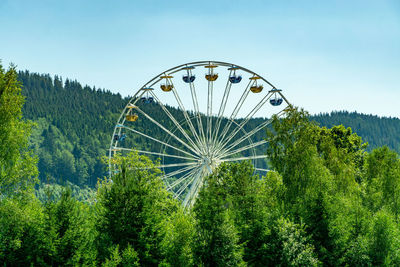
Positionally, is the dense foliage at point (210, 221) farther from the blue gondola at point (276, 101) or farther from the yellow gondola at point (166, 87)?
the yellow gondola at point (166, 87)

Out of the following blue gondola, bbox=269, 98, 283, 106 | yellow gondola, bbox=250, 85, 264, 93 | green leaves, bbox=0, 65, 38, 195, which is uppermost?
yellow gondola, bbox=250, 85, 264, 93

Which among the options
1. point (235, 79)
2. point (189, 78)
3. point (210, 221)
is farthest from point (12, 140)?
point (235, 79)

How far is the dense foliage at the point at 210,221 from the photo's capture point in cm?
3150

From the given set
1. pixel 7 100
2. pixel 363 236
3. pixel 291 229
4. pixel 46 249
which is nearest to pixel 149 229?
pixel 46 249

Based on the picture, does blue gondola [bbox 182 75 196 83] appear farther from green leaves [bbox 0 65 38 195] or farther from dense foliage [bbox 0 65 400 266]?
green leaves [bbox 0 65 38 195]

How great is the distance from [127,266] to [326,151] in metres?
26.5

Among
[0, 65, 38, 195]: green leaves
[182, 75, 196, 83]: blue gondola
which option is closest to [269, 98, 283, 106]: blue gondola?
[182, 75, 196, 83]: blue gondola

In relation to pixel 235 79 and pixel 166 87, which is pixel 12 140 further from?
pixel 235 79

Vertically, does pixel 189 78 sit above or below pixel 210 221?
above

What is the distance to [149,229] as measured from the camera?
107ft

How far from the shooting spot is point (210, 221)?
32.8 m

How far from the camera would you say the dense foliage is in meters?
31.5

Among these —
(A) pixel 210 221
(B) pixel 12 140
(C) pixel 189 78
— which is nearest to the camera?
(B) pixel 12 140

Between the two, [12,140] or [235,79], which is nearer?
[12,140]
